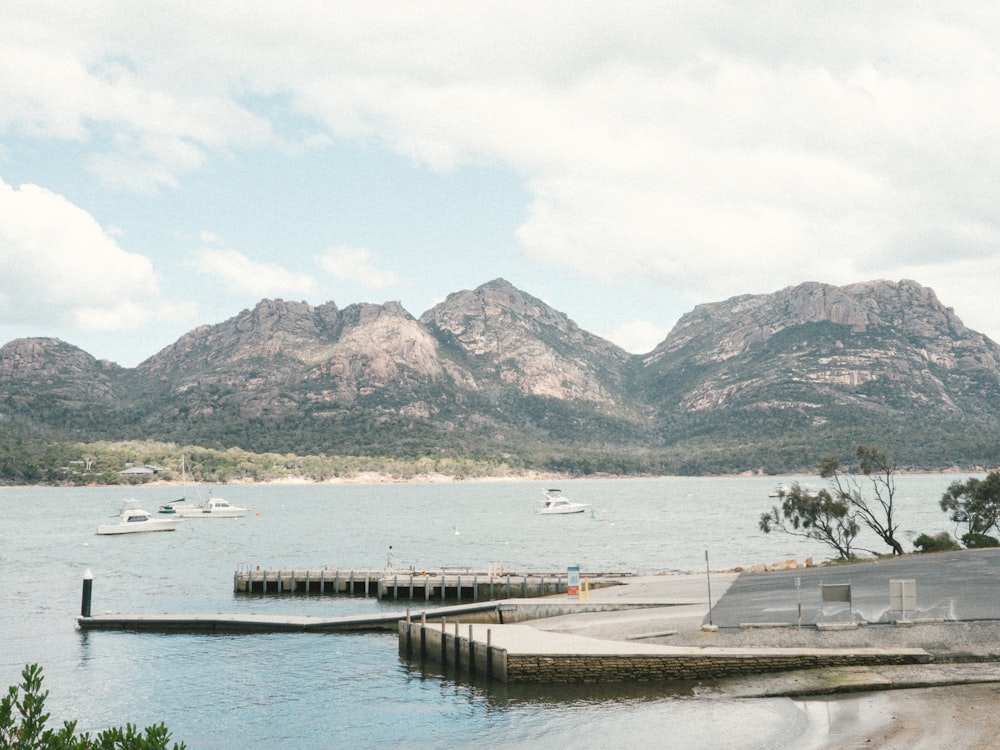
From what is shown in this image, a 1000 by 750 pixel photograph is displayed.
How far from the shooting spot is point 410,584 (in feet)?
181

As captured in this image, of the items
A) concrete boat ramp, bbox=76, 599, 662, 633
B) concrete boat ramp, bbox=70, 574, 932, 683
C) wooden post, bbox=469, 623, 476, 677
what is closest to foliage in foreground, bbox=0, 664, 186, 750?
concrete boat ramp, bbox=70, 574, 932, 683

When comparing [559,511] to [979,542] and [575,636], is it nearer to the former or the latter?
[979,542]

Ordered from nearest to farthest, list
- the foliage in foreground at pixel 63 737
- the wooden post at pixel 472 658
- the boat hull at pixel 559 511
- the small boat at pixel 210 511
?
the foliage in foreground at pixel 63 737
the wooden post at pixel 472 658
the small boat at pixel 210 511
the boat hull at pixel 559 511

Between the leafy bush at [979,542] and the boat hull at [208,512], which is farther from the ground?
the leafy bush at [979,542]

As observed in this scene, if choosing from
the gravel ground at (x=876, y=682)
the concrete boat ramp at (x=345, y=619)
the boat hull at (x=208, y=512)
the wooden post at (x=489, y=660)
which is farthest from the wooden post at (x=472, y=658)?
the boat hull at (x=208, y=512)

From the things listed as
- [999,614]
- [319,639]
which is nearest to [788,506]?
[999,614]

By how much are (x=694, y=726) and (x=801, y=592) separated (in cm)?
1510

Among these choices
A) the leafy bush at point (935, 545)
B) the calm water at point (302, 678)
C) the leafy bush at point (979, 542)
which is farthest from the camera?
the leafy bush at point (979, 542)

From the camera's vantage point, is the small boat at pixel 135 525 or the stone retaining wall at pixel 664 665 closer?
the stone retaining wall at pixel 664 665

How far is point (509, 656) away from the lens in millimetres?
31609

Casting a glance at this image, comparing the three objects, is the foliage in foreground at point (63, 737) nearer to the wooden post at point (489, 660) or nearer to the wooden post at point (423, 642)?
the wooden post at point (489, 660)

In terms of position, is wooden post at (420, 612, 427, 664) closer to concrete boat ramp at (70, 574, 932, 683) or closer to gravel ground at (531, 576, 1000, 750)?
concrete boat ramp at (70, 574, 932, 683)

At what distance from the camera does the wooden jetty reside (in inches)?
2074

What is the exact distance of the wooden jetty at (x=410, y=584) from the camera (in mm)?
52688
